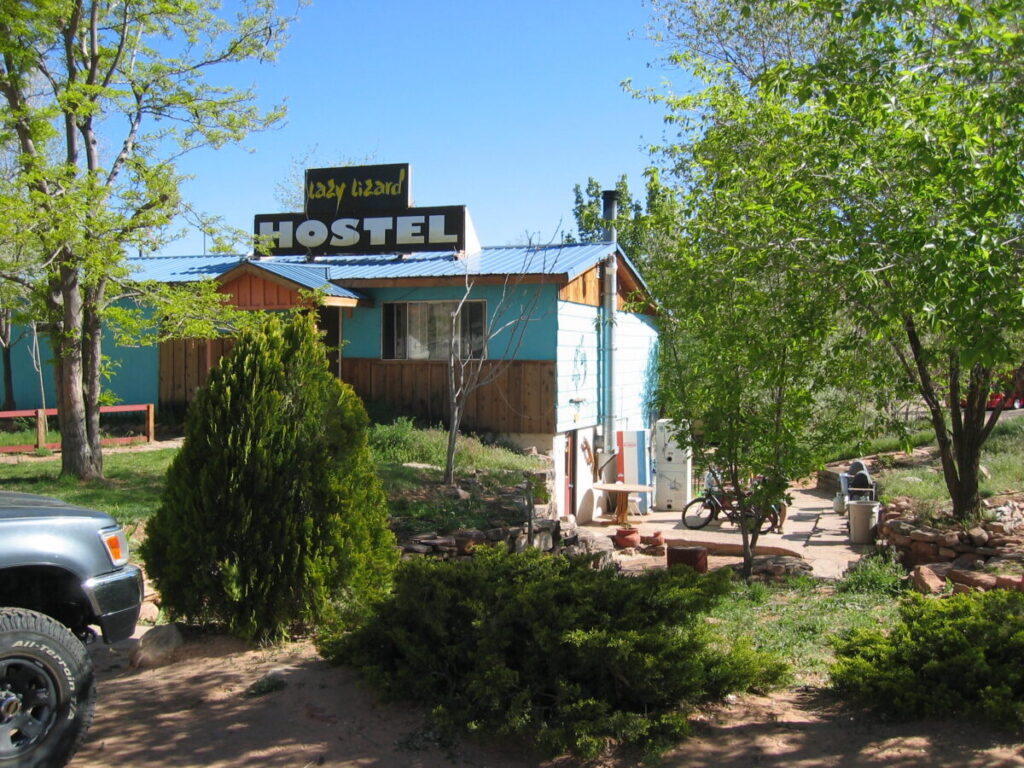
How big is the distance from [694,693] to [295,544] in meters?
2.48

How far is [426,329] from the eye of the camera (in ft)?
55.6

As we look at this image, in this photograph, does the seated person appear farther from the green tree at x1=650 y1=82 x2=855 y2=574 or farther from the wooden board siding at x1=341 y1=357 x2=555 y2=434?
the green tree at x1=650 y1=82 x2=855 y2=574

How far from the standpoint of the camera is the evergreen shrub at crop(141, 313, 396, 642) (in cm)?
538

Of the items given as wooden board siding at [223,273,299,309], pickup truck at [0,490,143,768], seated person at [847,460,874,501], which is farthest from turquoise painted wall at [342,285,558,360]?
pickup truck at [0,490,143,768]

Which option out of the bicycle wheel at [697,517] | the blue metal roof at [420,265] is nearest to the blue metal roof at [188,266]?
the blue metal roof at [420,265]

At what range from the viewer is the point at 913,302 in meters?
5.60

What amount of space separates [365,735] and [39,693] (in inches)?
55.0

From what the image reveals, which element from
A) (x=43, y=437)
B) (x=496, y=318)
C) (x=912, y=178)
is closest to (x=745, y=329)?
(x=912, y=178)

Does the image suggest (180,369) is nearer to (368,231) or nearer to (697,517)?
(368,231)

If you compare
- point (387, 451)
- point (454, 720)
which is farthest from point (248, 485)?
point (387, 451)

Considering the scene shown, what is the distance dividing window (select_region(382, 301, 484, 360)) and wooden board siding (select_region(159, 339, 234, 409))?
3345 mm

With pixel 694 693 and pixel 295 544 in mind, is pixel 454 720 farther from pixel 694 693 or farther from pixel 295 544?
pixel 295 544

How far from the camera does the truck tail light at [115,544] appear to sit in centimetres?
428

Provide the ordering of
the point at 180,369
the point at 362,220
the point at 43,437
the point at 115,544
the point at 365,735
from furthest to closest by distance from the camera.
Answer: the point at 362,220 → the point at 180,369 → the point at 43,437 → the point at 115,544 → the point at 365,735
